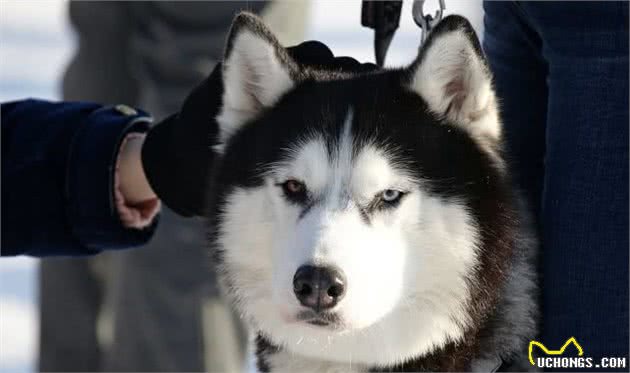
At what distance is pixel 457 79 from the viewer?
2.01m

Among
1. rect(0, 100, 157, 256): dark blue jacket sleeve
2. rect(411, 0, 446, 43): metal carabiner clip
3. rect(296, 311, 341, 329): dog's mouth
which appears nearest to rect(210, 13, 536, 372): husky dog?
rect(296, 311, 341, 329): dog's mouth

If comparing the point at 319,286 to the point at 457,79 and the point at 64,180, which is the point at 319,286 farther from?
the point at 64,180

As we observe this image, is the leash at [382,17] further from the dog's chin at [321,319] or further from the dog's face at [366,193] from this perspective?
the dog's chin at [321,319]

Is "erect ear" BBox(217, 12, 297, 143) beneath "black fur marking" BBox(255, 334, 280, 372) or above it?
above

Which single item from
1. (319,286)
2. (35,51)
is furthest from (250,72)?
(35,51)

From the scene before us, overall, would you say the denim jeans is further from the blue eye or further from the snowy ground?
the snowy ground

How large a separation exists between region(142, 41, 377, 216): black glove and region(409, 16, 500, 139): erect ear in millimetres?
215

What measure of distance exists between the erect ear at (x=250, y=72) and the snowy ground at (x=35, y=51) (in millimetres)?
429

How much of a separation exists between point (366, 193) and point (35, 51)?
6.28m

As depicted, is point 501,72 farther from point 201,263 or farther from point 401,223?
point 201,263

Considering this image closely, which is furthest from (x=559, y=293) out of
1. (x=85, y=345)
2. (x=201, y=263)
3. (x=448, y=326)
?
(x=85, y=345)

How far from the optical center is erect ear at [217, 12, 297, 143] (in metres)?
2.04

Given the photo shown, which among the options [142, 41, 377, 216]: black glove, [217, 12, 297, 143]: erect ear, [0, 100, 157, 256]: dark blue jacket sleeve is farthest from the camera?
[0, 100, 157, 256]: dark blue jacket sleeve

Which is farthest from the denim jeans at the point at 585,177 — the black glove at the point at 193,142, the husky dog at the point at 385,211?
the black glove at the point at 193,142
